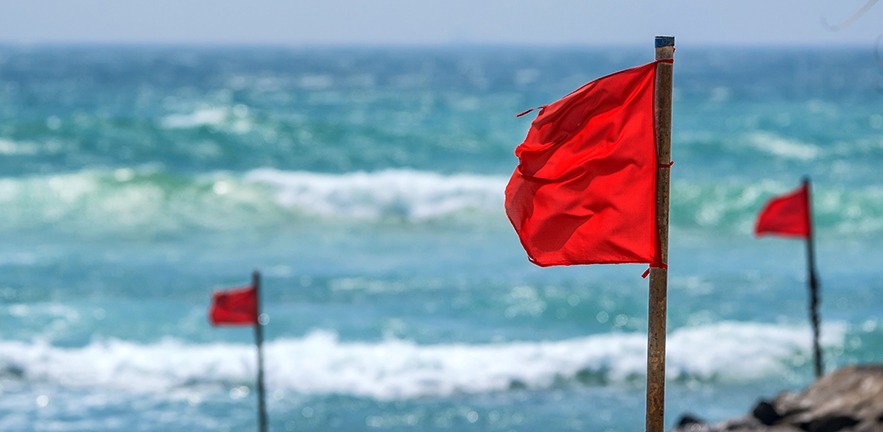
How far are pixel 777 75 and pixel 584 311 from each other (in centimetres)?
7561

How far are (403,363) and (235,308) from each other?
533cm

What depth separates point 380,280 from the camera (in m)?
22.7

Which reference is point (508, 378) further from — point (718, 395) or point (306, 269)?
point (306, 269)

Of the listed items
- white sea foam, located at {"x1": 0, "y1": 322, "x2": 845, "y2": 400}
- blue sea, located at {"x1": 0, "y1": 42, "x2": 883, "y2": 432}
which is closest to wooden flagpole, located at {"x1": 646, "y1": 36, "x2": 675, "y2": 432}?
blue sea, located at {"x1": 0, "y1": 42, "x2": 883, "y2": 432}

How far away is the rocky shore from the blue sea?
9.27ft

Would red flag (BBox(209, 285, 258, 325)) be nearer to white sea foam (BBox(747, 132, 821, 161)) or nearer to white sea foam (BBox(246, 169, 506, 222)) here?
white sea foam (BBox(246, 169, 506, 222))

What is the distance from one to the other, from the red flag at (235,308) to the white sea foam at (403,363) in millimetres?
4231

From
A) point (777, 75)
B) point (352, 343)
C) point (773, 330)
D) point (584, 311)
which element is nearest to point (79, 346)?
point (352, 343)

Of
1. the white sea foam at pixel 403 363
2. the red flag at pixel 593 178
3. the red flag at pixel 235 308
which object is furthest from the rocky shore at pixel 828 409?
Result: the red flag at pixel 593 178

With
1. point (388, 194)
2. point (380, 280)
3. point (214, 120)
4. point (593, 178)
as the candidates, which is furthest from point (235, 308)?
point (214, 120)

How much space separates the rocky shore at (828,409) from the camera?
11.1 m

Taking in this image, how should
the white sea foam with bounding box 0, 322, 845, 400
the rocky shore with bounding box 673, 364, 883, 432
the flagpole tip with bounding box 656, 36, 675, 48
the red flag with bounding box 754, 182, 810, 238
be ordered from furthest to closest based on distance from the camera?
the white sea foam with bounding box 0, 322, 845, 400 → the red flag with bounding box 754, 182, 810, 238 → the rocky shore with bounding box 673, 364, 883, 432 → the flagpole tip with bounding box 656, 36, 675, 48

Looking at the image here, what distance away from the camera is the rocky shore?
36.6 feet

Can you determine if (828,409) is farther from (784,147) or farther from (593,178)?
(784,147)
